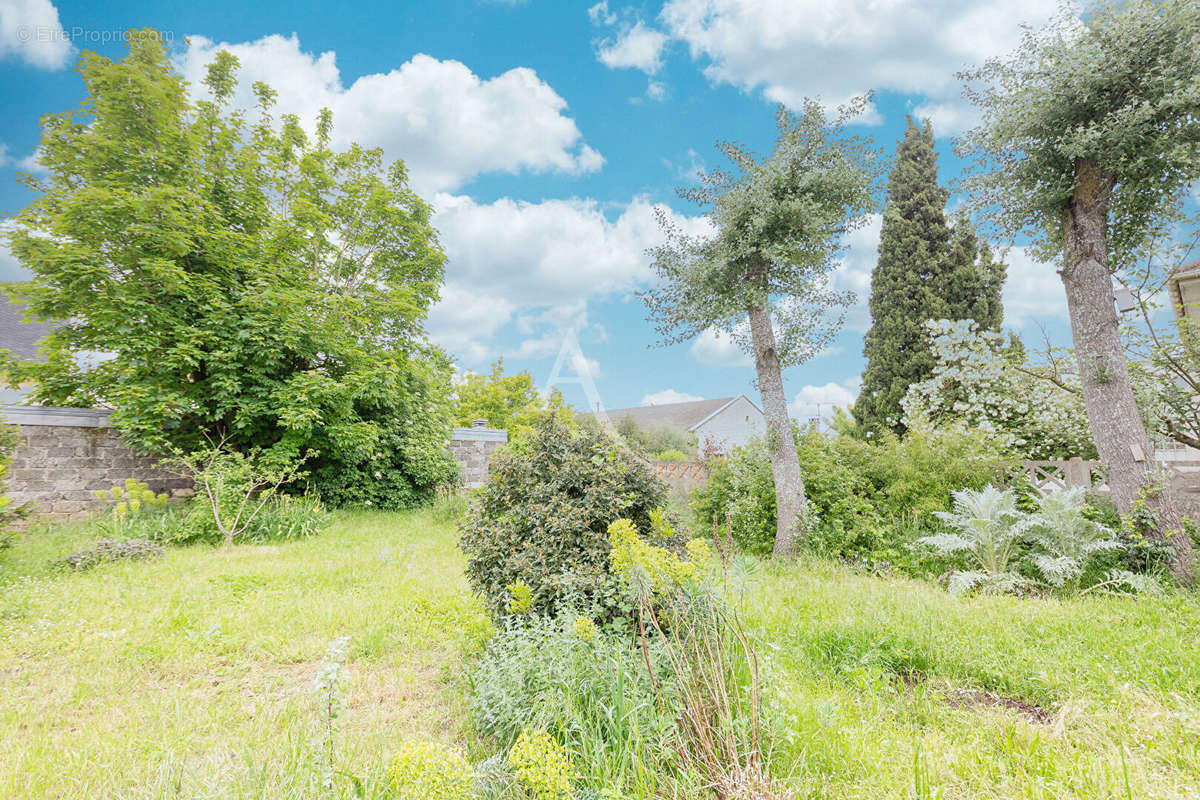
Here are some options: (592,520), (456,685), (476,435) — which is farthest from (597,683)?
(476,435)

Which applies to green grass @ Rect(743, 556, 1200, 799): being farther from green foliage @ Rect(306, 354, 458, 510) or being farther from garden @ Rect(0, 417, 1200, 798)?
green foliage @ Rect(306, 354, 458, 510)

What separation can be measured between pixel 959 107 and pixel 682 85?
390cm

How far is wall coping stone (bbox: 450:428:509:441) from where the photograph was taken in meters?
12.6

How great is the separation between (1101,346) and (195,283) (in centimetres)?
1216

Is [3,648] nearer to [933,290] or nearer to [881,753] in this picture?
[881,753]

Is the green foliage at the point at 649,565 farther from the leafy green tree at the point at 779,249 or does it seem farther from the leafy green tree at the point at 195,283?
the leafy green tree at the point at 195,283

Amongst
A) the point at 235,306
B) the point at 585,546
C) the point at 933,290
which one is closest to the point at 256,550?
the point at 235,306

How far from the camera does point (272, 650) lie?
128 inches

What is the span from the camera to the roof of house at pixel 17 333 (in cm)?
1075

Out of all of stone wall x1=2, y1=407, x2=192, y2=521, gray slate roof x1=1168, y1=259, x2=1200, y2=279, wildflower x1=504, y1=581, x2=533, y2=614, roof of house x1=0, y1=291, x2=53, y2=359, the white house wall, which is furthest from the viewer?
the white house wall

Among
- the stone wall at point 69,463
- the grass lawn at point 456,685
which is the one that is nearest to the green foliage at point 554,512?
the grass lawn at point 456,685

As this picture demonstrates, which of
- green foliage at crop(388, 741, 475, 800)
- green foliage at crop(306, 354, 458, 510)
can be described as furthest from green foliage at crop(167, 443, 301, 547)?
green foliage at crop(388, 741, 475, 800)

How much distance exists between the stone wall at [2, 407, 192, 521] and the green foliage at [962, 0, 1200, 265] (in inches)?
509

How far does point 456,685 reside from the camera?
279 centimetres
